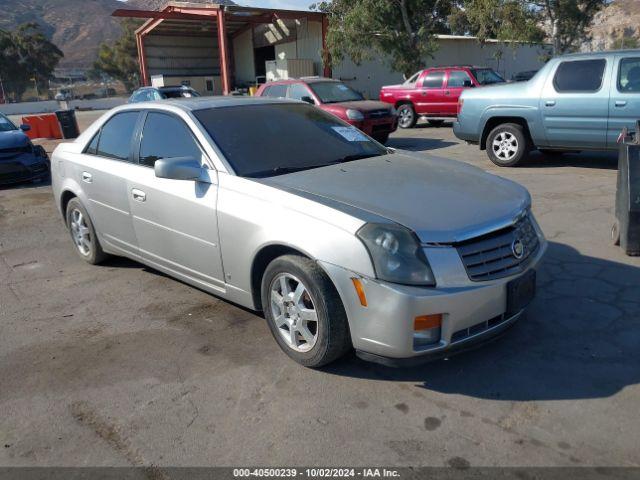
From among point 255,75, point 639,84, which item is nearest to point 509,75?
point 255,75

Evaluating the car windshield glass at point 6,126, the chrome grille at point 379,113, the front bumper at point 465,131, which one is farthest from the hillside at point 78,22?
Answer: the front bumper at point 465,131

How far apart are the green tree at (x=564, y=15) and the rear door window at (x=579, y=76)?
1695 centimetres

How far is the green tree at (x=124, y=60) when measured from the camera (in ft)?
233

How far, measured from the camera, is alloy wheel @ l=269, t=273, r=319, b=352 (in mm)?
3330

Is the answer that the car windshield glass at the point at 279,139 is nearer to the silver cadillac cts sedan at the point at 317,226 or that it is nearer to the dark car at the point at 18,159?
the silver cadillac cts sedan at the point at 317,226

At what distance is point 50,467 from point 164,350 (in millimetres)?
1186

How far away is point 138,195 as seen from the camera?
4465mm

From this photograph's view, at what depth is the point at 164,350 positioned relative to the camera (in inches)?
152

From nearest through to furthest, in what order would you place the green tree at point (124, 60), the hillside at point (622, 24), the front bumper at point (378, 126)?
1. the front bumper at point (378, 126)
2. the green tree at point (124, 60)
3. the hillside at point (622, 24)

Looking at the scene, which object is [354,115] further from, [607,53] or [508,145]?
[607,53]

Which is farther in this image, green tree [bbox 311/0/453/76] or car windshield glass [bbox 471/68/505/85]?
green tree [bbox 311/0/453/76]

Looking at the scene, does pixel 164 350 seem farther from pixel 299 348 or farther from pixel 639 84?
pixel 639 84

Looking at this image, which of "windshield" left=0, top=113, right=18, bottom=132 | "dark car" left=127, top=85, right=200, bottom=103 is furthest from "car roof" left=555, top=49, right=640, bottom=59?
"dark car" left=127, top=85, right=200, bottom=103

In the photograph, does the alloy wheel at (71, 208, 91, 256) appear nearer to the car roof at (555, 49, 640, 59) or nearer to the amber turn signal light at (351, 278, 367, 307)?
the amber turn signal light at (351, 278, 367, 307)
